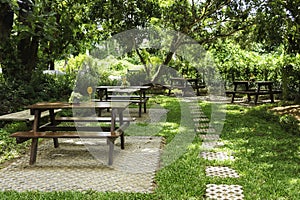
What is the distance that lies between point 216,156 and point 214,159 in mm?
214

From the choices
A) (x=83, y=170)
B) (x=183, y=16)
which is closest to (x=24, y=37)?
(x=183, y=16)

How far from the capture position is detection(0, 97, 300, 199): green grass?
3.30 metres

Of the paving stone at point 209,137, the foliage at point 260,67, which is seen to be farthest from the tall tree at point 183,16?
the paving stone at point 209,137

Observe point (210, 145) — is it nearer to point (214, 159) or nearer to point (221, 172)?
point (214, 159)

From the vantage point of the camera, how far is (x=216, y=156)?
4773 mm

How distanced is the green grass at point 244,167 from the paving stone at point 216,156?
10cm

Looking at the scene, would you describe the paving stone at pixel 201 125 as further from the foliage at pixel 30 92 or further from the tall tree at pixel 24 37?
the foliage at pixel 30 92

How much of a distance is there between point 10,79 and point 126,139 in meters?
4.60

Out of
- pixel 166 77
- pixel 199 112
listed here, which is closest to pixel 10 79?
pixel 199 112

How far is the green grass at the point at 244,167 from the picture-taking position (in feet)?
10.8

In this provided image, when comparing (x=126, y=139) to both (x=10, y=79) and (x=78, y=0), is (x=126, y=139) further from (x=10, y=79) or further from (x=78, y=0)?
(x=78, y=0)

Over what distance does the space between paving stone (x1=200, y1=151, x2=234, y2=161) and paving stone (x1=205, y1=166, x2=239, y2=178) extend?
1.41ft

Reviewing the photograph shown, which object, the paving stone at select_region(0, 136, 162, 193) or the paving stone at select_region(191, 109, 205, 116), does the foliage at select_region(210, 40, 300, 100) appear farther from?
the paving stone at select_region(0, 136, 162, 193)

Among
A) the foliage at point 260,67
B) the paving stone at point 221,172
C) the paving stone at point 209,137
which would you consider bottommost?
the paving stone at point 221,172
